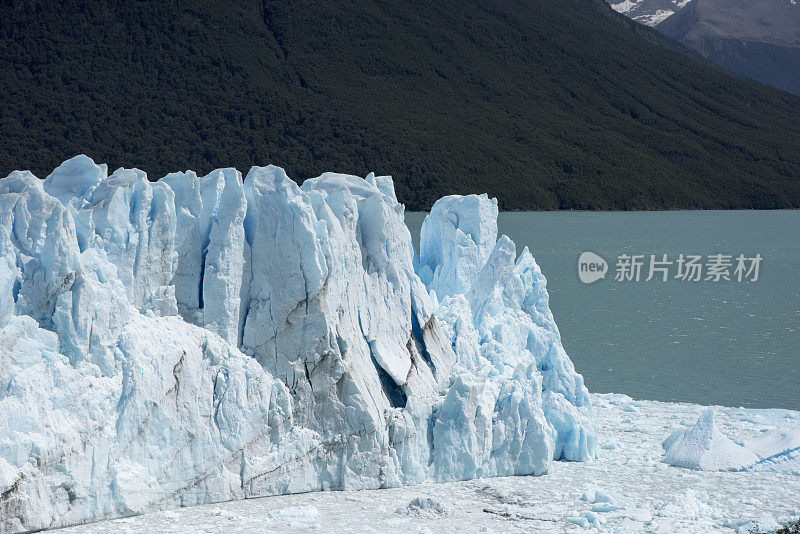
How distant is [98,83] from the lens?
10700cm

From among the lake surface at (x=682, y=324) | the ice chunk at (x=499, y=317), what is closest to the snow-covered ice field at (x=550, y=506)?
the ice chunk at (x=499, y=317)

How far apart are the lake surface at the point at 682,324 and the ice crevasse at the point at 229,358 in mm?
8268

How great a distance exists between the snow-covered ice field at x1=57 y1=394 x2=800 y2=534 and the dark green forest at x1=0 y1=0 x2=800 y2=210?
77052 millimetres

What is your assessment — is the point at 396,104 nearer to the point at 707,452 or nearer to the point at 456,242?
the point at 456,242

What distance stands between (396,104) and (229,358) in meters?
114

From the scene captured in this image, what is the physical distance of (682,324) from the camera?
30.4 metres

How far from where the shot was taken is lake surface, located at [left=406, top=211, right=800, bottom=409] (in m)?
20.6

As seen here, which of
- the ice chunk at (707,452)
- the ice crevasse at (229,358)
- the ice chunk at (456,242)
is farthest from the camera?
the ice chunk at (456,242)

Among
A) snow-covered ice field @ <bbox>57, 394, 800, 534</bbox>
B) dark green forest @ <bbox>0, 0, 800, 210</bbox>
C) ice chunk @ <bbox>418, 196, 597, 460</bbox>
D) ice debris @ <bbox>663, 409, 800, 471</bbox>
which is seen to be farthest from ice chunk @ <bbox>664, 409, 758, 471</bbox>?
dark green forest @ <bbox>0, 0, 800, 210</bbox>

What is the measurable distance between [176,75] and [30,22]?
56.2 ft

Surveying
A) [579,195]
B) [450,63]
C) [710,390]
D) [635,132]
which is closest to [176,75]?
[450,63]

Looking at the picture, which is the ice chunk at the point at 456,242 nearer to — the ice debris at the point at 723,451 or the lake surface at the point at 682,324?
the ice debris at the point at 723,451

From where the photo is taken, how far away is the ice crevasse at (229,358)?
9.05 metres

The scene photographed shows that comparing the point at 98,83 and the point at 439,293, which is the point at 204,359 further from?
the point at 98,83
